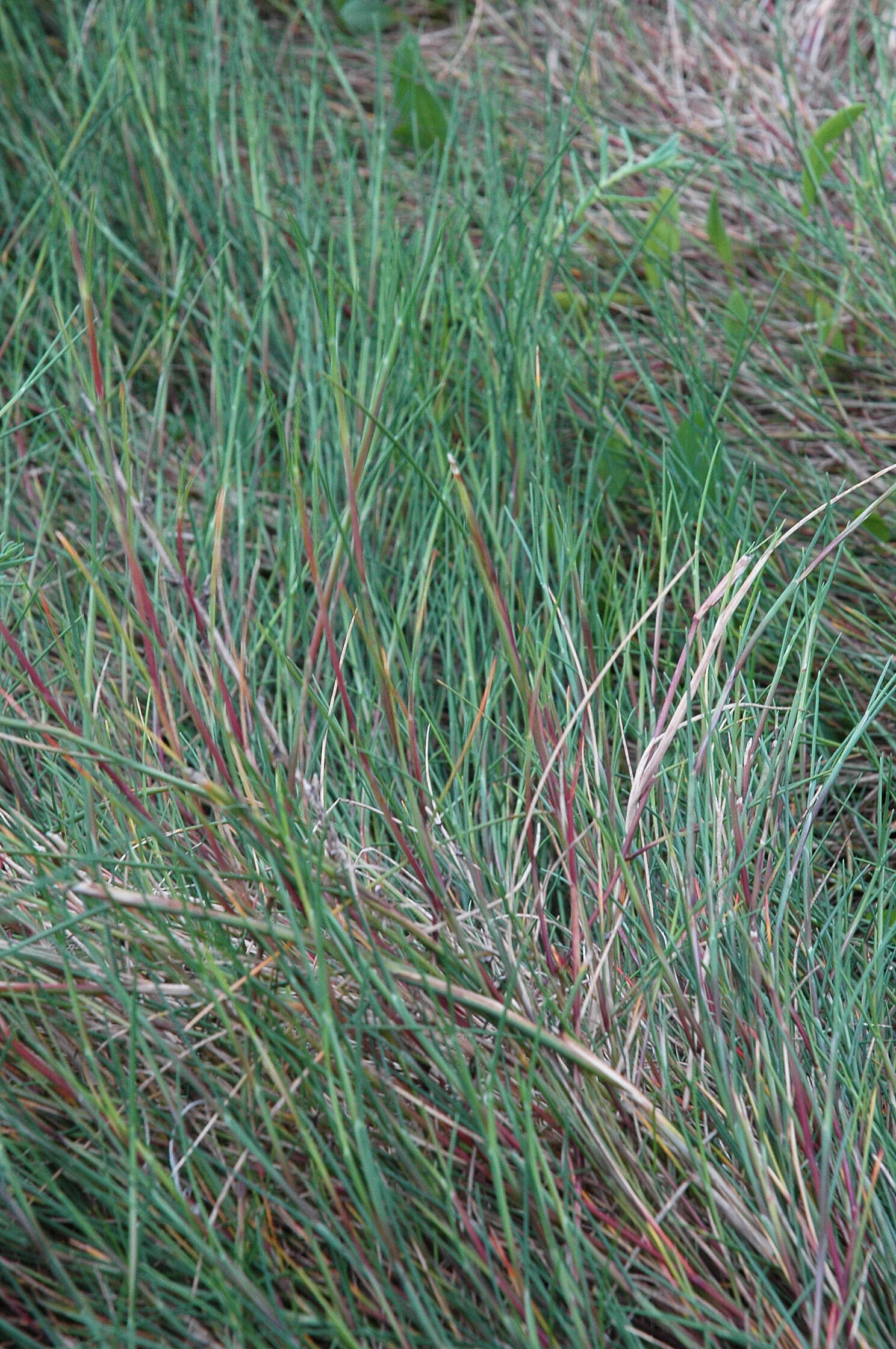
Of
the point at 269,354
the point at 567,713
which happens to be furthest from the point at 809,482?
the point at 269,354

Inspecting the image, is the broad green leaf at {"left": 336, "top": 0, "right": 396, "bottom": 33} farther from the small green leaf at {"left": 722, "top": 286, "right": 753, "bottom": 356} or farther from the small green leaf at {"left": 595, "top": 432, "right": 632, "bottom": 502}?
the small green leaf at {"left": 595, "top": 432, "right": 632, "bottom": 502}

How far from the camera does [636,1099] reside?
67 cm

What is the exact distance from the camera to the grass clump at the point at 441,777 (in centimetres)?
65

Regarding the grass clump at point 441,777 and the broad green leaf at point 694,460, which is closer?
the grass clump at point 441,777

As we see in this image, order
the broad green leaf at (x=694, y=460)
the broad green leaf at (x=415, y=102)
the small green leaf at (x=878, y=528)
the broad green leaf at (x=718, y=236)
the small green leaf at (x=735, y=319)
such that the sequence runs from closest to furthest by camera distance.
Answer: the broad green leaf at (x=694, y=460) < the small green leaf at (x=878, y=528) < the small green leaf at (x=735, y=319) < the broad green leaf at (x=718, y=236) < the broad green leaf at (x=415, y=102)

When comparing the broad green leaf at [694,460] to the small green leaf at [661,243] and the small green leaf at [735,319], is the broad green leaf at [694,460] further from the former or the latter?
the small green leaf at [661,243]

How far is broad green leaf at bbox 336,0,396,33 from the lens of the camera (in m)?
1.94

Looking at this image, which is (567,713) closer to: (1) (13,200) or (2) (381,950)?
(2) (381,950)

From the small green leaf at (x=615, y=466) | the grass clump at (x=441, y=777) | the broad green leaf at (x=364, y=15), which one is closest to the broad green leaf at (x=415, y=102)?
the grass clump at (x=441, y=777)

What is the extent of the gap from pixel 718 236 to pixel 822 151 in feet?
0.61

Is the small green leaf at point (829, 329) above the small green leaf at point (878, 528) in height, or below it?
above

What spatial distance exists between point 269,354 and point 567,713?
746 millimetres

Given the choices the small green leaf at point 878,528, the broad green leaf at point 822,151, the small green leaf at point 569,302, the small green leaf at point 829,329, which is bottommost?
the small green leaf at point 878,528

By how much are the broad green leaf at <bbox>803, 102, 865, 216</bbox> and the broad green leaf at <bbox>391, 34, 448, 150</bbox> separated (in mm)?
564
